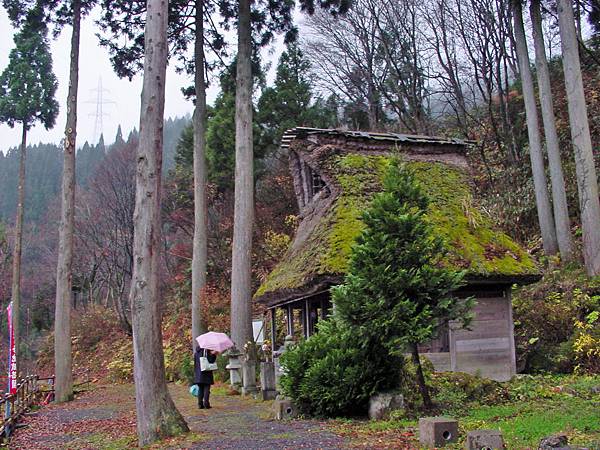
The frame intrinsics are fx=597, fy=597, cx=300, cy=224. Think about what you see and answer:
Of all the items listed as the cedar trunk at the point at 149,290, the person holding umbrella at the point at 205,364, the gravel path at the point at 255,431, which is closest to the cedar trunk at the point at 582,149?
the gravel path at the point at 255,431

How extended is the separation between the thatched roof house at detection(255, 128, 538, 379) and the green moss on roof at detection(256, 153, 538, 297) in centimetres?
2

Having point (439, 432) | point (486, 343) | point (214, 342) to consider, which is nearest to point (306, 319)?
point (214, 342)

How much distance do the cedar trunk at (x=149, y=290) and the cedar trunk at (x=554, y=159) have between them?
13012 millimetres

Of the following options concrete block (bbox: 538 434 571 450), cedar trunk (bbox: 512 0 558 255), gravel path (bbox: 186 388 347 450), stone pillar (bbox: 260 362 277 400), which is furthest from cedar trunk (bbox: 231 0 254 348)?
concrete block (bbox: 538 434 571 450)

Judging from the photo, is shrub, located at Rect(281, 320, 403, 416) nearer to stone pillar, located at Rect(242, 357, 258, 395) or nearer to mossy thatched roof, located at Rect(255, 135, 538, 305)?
mossy thatched roof, located at Rect(255, 135, 538, 305)

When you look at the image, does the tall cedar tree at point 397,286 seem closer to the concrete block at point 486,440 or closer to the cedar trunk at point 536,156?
the concrete block at point 486,440

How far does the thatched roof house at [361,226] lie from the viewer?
12.3 metres

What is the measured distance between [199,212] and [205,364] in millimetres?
7936

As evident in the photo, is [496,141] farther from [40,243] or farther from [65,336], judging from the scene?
[40,243]

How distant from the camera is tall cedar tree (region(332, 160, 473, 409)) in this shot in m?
8.68

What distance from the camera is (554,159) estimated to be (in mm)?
17984

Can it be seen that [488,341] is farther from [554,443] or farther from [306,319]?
[554,443]

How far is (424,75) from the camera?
1018 inches

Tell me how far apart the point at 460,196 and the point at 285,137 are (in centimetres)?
498
